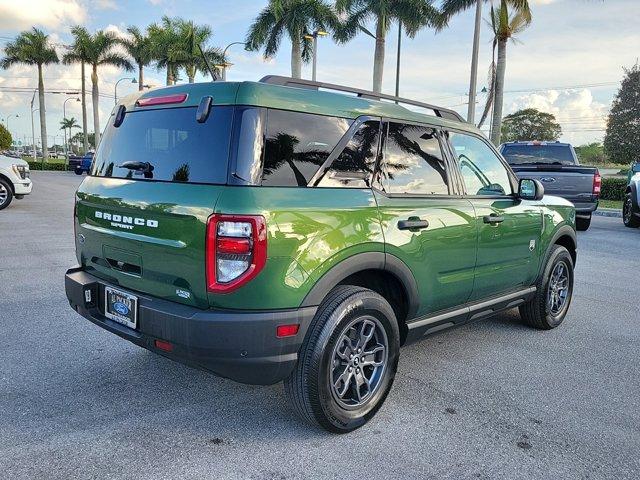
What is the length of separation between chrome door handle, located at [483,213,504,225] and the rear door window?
1.41 m

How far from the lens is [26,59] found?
46938 millimetres

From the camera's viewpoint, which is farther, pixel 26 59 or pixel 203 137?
pixel 26 59

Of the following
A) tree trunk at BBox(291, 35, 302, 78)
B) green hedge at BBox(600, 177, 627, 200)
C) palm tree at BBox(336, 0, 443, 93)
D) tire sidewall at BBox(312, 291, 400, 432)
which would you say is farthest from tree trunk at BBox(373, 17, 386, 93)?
tire sidewall at BBox(312, 291, 400, 432)

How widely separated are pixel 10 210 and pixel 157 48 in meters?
30.2

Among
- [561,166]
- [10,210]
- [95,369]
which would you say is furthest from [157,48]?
[95,369]

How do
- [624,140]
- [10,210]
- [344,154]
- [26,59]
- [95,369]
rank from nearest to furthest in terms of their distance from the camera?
1. [344,154]
2. [95,369]
3. [10,210]
4. [624,140]
5. [26,59]

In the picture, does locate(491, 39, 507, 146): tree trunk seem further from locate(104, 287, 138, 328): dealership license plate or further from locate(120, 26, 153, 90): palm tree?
locate(120, 26, 153, 90): palm tree

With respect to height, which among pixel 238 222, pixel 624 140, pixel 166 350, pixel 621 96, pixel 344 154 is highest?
pixel 621 96

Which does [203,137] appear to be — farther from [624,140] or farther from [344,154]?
[624,140]

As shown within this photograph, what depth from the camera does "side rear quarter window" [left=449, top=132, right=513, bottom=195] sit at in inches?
151

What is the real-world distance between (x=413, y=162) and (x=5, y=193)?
12429 mm

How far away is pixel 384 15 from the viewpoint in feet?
84.3

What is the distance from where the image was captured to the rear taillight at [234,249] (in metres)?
2.45

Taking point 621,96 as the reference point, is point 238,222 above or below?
below
